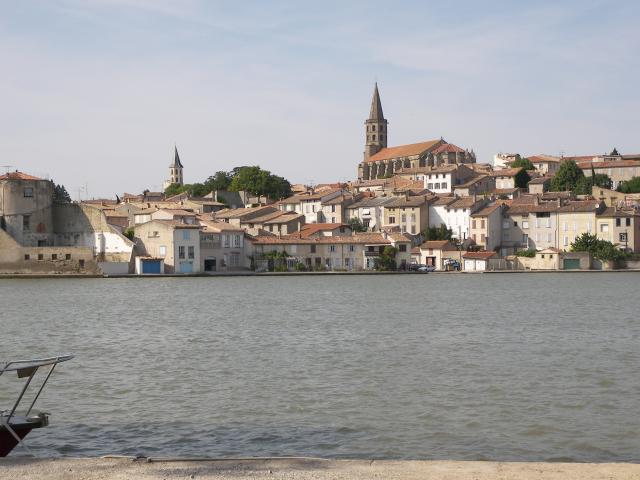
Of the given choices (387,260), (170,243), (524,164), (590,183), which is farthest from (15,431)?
(524,164)

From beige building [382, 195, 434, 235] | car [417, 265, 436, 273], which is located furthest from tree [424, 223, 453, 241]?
car [417, 265, 436, 273]

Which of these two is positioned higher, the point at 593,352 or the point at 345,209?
the point at 345,209

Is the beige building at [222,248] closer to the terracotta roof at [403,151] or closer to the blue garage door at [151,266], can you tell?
the blue garage door at [151,266]

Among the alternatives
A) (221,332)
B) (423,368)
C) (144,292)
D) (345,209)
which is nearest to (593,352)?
(423,368)

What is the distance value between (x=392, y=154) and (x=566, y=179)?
45.2 m

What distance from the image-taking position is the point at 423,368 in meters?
25.3

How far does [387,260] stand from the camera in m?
83.5

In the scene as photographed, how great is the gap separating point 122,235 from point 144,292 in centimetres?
1882

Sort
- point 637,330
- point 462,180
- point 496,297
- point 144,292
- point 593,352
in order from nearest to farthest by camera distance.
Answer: point 593,352 → point 637,330 → point 496,297 → point 144,292 → point 462,180

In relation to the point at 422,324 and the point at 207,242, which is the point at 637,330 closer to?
the point at 422,324

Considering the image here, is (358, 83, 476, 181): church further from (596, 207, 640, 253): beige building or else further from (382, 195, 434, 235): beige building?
(596, 207, 640, 253): beige building

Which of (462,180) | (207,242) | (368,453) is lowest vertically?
(368,453)

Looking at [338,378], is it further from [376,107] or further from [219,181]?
[376,107]

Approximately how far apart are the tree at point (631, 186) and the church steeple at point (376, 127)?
57884 millimetres
